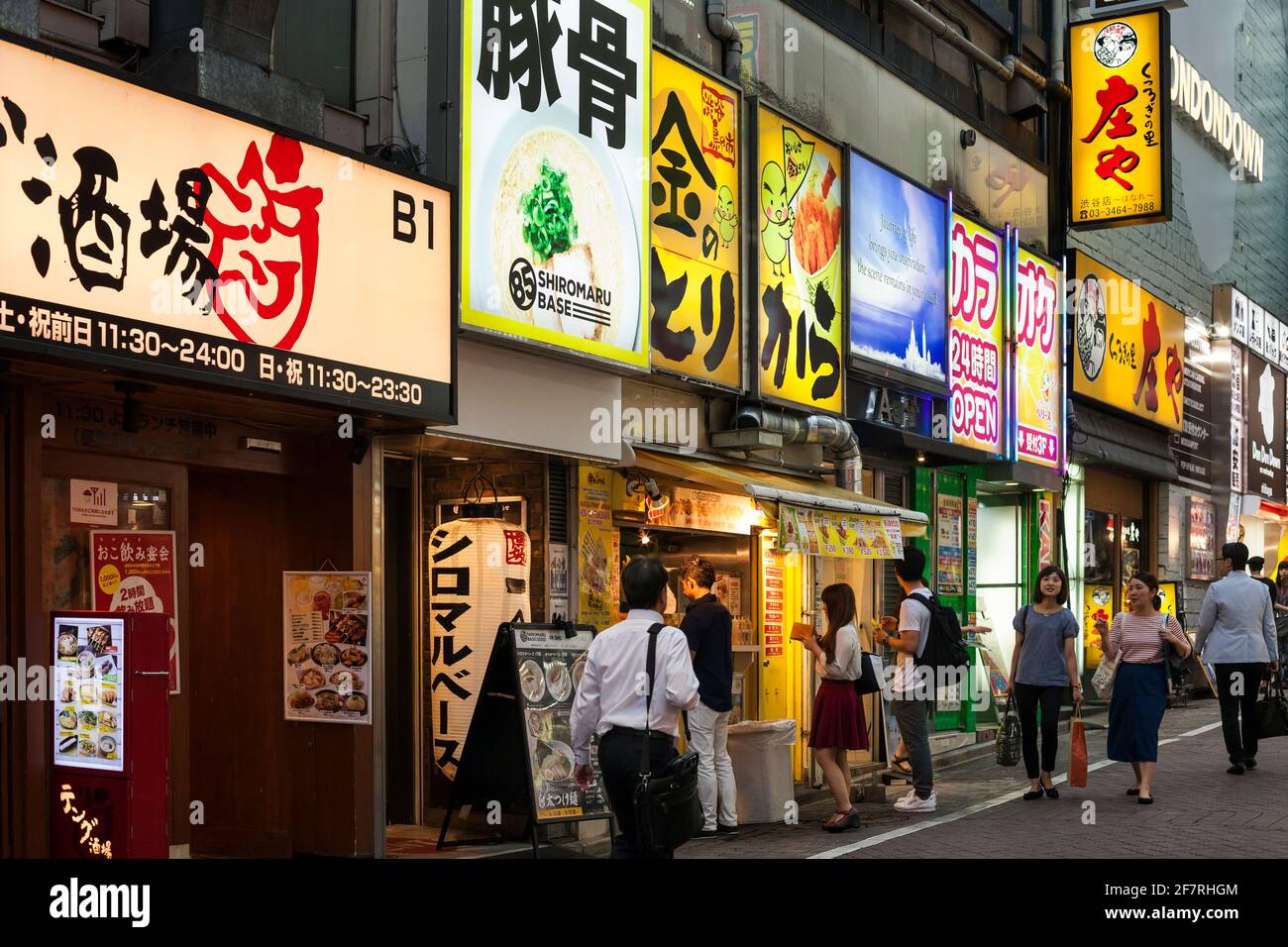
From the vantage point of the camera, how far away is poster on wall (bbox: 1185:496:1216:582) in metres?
30.1

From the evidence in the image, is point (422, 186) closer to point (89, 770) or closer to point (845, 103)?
point (89, 770)

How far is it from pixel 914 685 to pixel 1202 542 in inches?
785

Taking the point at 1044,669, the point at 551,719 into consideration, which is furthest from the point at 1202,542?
the point at 551,719

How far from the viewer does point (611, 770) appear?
7.77 meters

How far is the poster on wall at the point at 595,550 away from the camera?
42.1ft

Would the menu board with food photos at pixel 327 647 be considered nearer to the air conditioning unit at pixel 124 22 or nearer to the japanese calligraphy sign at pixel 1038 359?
the air conditioning unit at pixel 124 22

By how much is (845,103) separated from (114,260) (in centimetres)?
1122

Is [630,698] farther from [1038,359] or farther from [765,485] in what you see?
[1038,359]

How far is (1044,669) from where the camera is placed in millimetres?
13484

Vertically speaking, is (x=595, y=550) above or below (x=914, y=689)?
above

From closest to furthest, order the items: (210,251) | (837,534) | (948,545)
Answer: (210,251) < (837,534) < (948,545)

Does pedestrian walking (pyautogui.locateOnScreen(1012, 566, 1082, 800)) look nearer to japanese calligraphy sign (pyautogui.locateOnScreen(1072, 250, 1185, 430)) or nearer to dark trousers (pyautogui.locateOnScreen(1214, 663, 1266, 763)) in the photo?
dark trousers (pyautogui.locateOnScreen(1214, 663, 1266, 763))
